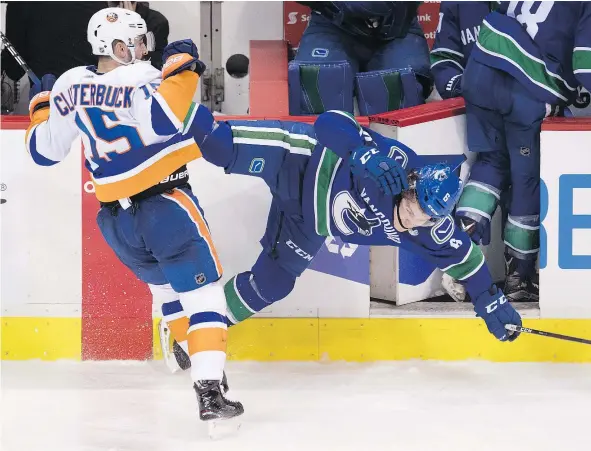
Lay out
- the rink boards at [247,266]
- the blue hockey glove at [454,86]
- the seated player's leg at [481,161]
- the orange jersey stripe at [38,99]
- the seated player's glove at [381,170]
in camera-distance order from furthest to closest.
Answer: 1. the blue hockey glove at [454,86]
2. the seated player's leg at [481,161]
3. the rink boards at [247,266]
4. the orange jersey stripe at [38,99]
5. the seated player's glove at [381,170]

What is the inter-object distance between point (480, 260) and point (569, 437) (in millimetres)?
674

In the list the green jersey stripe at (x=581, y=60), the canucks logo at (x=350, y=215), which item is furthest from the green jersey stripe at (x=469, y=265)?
the green jersey stripe at (x=581, y=60)

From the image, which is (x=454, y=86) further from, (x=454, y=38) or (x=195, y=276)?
(x=195, y=276)

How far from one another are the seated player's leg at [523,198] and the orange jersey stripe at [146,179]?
1303mm

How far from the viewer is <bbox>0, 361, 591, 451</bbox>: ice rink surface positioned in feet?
13.8

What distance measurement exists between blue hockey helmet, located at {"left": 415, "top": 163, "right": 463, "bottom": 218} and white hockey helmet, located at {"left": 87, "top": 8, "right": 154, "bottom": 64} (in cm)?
99

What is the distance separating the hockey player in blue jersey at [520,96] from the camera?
4992mm

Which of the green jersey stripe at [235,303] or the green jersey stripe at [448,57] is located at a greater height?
the green jersey stripe at [448,57]

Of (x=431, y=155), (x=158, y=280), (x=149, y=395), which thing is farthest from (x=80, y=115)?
(x=431, y=155)

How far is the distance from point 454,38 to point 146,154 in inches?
67.2

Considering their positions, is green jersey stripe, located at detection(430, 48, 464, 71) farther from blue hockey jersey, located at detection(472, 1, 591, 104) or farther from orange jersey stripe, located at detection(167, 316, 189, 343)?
orange jersey stripe, located at detection(167, 316, 189, 343)

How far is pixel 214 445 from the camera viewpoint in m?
4.16

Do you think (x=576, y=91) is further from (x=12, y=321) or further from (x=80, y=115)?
(x=12, y=321)

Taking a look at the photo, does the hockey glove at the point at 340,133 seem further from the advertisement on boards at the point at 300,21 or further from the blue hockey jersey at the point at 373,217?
the advertisement on boards at the point at 300,21
